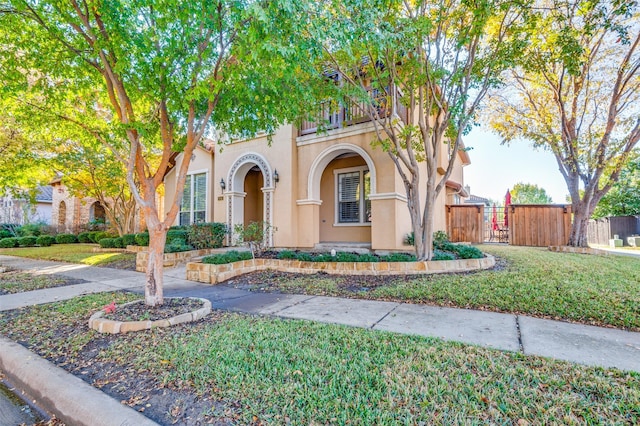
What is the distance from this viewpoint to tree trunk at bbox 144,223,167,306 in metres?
4.70

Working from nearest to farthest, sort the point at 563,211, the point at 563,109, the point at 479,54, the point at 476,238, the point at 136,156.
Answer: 1. the point at 136,156
2. the point at 479,54
3. the point at 563,109
4. the point at 563,211
5. the point at 476,238

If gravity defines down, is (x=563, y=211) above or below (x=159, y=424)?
above

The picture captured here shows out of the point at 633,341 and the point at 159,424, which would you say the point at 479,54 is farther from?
the point at 159,424

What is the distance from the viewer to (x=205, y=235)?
433 inches

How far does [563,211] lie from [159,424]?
15536 mm

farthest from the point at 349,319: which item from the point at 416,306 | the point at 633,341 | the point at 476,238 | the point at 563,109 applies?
the point at 476,238

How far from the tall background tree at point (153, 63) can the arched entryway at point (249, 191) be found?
5.69 meters

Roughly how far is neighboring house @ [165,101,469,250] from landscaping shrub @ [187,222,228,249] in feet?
2.53

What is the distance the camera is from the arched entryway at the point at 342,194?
10656 mm

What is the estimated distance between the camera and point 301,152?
10992 mm

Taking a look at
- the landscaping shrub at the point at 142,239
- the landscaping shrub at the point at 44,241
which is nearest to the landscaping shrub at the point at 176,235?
the landscaping shrub at the point at 142,239

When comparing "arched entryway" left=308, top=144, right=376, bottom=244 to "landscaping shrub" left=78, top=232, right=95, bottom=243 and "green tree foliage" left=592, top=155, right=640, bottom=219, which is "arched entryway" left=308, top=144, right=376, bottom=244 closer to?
"landscaping shrub" left=78, top=232, right=95, bottom=243

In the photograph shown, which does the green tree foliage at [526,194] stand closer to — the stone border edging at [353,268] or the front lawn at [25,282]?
the stone border edging at [353,268]

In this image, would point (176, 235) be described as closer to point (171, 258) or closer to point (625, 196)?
point (171, 258)
